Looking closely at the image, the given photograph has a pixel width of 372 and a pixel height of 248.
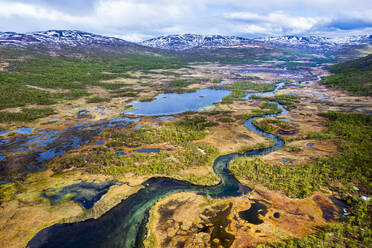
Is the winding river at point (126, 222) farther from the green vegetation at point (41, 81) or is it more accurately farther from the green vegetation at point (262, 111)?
the green vegetation at point (41, 81)

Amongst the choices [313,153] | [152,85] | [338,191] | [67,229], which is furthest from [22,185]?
[152,85]

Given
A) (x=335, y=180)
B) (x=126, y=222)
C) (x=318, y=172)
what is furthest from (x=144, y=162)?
(x=335, y=180)

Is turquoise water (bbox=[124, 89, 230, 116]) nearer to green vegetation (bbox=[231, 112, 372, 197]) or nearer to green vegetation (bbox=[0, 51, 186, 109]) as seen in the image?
green vegetation (bbox=[0, 51, 186, 109])

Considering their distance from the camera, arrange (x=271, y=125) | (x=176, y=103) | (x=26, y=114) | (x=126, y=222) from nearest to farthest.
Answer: (x=126, y=222) < (x=271, y=125) < (x=26, y=114) < (x=176, y=103)

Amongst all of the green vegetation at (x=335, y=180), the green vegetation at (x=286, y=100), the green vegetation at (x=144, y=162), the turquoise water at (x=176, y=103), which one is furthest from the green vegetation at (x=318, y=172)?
the turquoise water at (x=176, y=103)

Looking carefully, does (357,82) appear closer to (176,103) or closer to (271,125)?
(271,125)

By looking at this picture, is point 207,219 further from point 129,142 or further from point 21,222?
point 129,142
